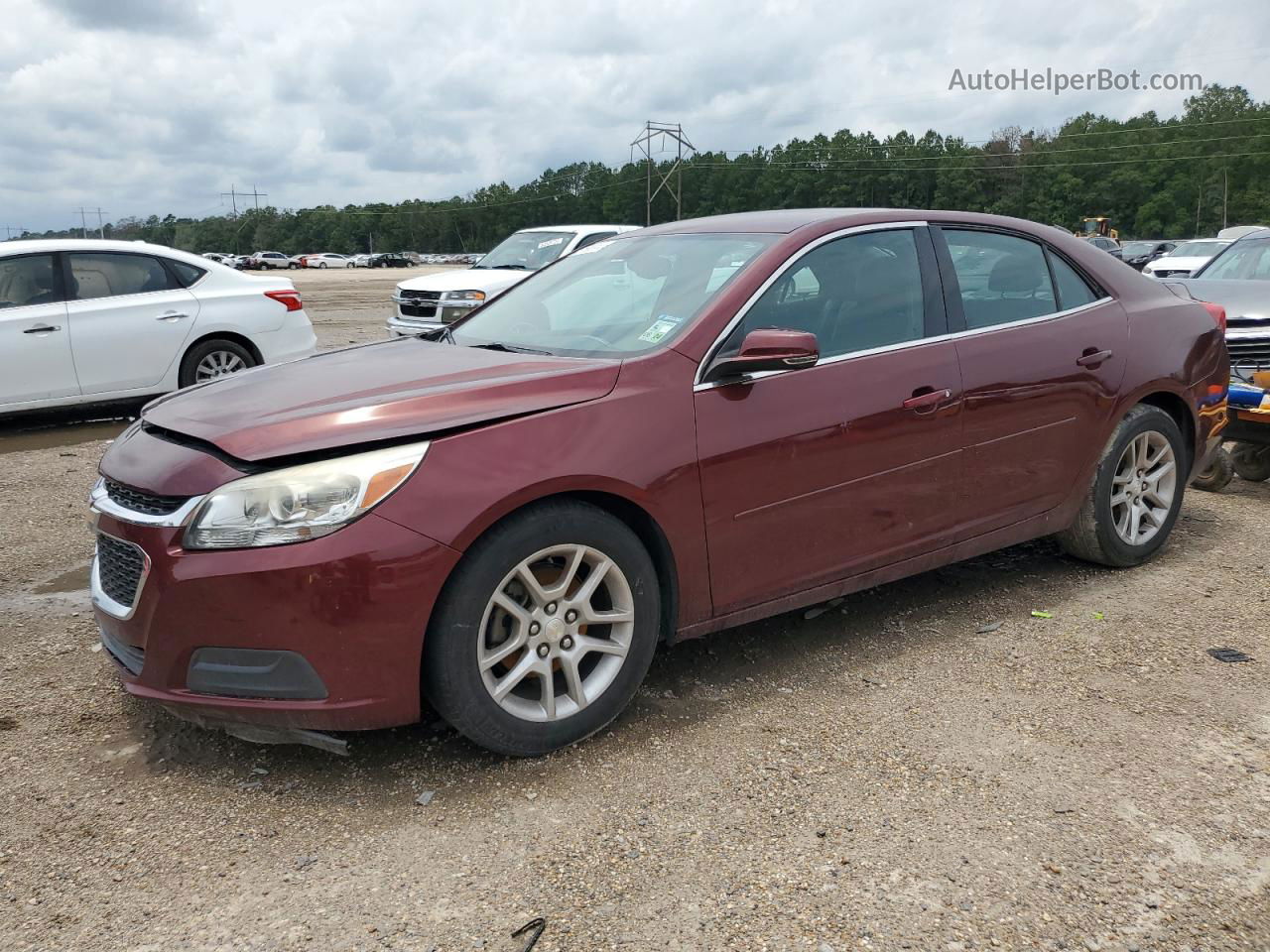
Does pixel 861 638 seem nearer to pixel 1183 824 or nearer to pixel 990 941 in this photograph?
pixel 1183 824

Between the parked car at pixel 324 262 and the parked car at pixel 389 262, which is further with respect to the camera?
the parked car at pixel 324 262

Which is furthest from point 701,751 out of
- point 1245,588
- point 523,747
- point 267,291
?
point 267,291

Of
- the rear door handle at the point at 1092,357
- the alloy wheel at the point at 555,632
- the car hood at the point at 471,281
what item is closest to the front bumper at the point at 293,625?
the alloy wheel at the point at 555,632

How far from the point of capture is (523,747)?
3.15 metres

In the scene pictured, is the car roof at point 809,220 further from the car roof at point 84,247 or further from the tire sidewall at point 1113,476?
the car roof at point 84,247

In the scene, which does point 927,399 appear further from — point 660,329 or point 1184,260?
point 1184,260

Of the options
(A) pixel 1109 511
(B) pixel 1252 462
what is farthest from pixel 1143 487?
(B) pixel 1252 462

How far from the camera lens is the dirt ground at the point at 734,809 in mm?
2488

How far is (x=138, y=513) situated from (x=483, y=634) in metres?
1.04

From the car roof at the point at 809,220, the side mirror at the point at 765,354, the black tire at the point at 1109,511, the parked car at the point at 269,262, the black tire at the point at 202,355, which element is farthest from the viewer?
the parked car at the point at 269,262

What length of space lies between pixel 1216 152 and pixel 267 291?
369 feet

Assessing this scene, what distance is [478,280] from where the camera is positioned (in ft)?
41.6

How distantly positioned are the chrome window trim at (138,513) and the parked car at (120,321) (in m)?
5.00

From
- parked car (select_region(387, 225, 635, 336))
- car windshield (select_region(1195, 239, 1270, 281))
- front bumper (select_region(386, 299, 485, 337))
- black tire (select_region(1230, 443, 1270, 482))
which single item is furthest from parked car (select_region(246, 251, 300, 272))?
black tire (select_region(1230, 443, 1270, 482))
